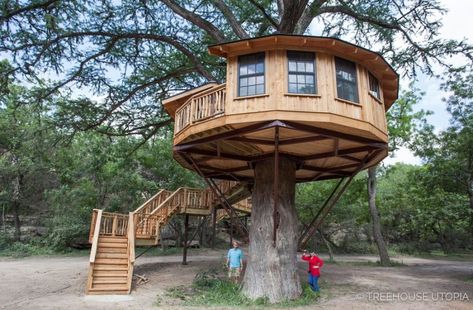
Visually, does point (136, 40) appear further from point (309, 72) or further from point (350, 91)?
point (350, 91)

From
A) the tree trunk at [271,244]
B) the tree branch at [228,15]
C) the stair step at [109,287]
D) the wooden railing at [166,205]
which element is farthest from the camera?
the wooden railing at [166,205]

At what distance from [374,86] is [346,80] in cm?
182

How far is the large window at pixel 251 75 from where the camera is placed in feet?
32.0

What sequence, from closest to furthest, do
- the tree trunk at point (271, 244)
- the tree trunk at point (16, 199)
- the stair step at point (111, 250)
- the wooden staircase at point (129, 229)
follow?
the tree trunk at point (271, 244) → the wooden staircase at point (129, 229) → the stair step at point (111, 250) → the tree trunk at point (16, 199)

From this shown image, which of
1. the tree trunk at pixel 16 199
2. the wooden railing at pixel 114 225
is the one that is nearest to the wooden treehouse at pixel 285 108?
the wooden railing at pixel 114 225

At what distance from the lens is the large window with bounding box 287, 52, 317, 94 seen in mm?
9500

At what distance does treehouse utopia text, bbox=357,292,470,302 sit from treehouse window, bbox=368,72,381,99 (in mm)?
6825

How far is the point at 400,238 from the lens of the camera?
39.1 meters

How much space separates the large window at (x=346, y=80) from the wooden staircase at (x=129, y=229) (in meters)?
8.27

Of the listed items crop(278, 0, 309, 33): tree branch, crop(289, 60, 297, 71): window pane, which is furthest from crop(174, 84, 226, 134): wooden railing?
crop(278, 0, 309, 33): tree branch

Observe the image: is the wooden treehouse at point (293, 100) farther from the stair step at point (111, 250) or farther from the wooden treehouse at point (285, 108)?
the stair step at point (111, 250)

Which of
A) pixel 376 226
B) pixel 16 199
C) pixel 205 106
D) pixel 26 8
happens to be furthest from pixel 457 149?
pixel 16 199

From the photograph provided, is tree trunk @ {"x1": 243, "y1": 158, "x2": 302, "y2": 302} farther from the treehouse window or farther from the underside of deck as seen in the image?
the treehouse window

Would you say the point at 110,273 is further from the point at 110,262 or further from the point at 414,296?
the point at 414,296
